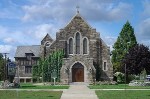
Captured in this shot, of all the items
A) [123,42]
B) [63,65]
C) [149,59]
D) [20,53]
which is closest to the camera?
[63,65]

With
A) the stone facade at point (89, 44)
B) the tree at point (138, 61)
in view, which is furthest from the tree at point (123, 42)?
the stone facade at point (89, 44)

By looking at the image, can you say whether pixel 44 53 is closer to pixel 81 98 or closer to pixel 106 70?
pixel 106 70

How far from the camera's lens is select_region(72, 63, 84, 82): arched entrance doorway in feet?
190

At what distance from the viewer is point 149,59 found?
64.1 metres

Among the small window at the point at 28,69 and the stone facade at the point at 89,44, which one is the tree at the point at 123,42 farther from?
the stone facade at the point at 89,44

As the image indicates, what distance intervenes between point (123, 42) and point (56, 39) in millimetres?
22262

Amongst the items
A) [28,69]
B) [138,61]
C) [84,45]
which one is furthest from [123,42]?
[28,69]

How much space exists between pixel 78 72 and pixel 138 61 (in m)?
12.2

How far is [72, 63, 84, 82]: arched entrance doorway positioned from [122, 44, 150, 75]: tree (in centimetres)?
1014

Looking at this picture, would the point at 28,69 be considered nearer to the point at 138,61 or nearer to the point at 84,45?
the point at 84,45

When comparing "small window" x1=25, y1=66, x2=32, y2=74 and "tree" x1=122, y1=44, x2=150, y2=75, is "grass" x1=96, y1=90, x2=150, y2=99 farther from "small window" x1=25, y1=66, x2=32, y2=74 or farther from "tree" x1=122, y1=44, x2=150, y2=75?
"small window" x1=25, y1=66, x2=32, y2=74

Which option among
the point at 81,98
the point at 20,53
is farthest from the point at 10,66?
the point at 20,53

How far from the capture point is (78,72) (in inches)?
2286

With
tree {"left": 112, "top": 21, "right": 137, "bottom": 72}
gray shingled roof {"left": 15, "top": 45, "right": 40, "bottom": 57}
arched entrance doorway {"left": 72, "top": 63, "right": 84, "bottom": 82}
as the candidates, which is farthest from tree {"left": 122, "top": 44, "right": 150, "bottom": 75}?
gray shingled roof {"left": 15, "top": 45, "right": 40, "bottom": 57}
